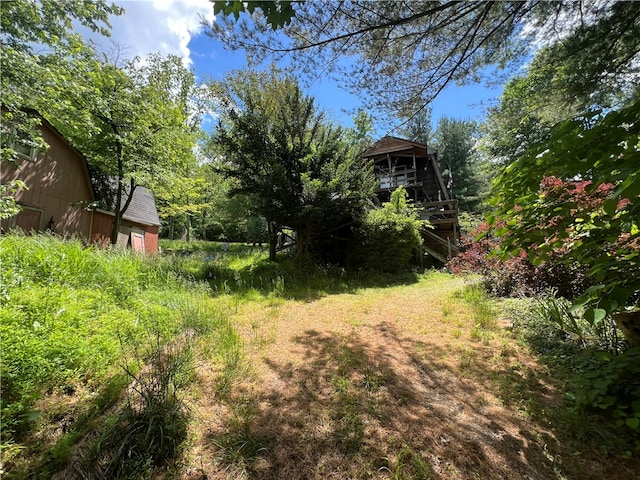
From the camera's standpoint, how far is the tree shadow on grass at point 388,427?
162 cm

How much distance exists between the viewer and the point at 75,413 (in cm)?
186

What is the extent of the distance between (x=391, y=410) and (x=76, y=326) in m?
3.08

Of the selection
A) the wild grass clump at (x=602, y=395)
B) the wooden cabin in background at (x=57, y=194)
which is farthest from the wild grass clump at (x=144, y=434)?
the wooden cabin in background at (x=57, y=194)

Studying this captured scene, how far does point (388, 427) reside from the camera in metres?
1.95

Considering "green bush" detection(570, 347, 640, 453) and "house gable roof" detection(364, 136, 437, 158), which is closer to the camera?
"green bush" detection(570, 347, 640, 453)

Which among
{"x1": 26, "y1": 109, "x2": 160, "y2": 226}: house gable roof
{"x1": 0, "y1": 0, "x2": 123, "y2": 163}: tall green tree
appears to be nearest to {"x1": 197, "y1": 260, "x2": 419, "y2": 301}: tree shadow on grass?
{"x1": 0, "y1": 0, "x2": 123, "y2": 163}: tall green tree

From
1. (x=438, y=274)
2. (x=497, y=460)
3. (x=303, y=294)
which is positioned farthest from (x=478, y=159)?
(x=497, y=460)

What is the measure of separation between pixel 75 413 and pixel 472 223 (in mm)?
21657

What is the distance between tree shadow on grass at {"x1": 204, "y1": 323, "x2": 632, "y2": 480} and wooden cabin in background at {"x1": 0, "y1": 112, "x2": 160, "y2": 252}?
8734 millimetres

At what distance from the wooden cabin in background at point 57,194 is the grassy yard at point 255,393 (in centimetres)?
651

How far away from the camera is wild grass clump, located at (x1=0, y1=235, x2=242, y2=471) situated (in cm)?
183

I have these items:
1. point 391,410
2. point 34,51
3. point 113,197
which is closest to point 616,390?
point 391,410

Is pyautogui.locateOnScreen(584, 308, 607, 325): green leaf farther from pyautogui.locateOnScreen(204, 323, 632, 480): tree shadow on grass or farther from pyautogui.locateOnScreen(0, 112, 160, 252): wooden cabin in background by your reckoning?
pyautogui.locateOnScreen(0, 112, 160, 252): wooden cabin in background

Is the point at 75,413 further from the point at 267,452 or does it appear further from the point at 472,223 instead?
the point at 472,223
